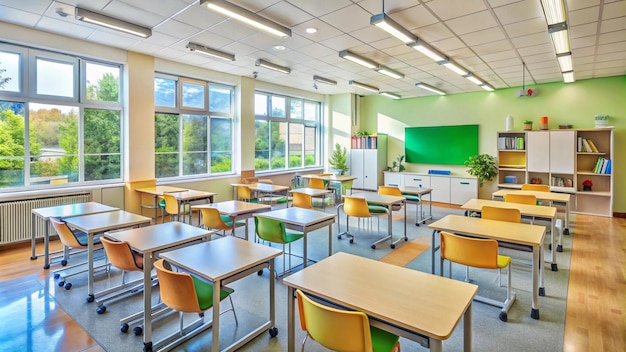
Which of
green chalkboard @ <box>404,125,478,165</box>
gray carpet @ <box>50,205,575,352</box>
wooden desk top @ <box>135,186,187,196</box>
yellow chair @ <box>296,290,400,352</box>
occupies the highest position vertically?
green chalkboard @ <box>404,125,478,165</box>

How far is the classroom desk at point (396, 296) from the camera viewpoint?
4.84 ft

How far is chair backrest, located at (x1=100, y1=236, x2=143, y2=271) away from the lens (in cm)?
263

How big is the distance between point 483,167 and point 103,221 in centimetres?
801

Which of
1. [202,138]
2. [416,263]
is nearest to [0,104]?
[202,138]

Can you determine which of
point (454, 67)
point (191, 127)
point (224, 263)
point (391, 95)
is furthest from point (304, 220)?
point (391, 95)

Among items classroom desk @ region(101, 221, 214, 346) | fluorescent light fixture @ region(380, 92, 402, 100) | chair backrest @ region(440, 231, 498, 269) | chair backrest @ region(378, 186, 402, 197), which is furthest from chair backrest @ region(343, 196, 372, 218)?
fluorescent light fixture @ region(380, 92, 402, 100)

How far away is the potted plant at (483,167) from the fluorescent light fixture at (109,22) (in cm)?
754

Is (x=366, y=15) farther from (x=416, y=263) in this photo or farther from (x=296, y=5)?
(x=416, y=263)

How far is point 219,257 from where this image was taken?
2383 millimetres

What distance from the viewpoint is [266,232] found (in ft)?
12.4

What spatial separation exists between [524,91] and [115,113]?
8690 mm

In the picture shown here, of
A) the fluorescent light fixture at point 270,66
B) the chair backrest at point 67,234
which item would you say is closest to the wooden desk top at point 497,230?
the chair backrest at point 67,234

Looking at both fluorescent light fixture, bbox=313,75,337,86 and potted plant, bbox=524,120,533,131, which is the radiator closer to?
fluorescent light fixture, bbox=313,75,337,86

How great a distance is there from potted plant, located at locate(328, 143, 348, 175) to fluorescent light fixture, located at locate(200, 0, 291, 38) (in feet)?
17.7
